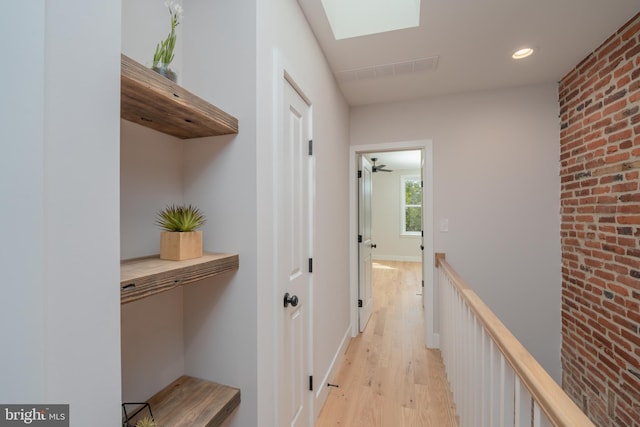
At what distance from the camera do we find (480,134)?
2893mm

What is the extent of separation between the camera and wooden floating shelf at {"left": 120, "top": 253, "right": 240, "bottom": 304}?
2.25 ft

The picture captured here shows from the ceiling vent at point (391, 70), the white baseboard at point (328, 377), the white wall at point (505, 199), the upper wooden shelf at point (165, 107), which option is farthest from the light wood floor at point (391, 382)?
the ceiling vent at point (391, 70)

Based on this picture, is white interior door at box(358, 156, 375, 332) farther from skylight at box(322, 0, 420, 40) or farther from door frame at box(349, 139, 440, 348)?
skylight at box(322, 0, 420, 40)

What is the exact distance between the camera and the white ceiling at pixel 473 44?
1746mm

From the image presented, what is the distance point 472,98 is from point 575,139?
0.96 m

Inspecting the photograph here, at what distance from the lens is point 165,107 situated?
0.86 metres

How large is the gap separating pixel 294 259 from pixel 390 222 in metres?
6.77

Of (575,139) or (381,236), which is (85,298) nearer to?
(575,139)

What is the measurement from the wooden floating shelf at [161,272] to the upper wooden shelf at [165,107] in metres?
0.47

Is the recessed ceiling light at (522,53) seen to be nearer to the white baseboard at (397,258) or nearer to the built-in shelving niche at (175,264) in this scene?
the built-in shelving niche at (175,264)

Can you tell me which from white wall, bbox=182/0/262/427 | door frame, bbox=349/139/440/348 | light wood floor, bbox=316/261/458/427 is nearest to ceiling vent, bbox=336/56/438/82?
door frame, bbox=349/139/440/348

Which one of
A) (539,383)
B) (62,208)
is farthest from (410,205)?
(62,208)

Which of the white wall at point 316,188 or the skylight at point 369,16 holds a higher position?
the skylight at point 369,16

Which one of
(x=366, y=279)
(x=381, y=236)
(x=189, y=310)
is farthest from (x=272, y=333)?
(x=381, y=236)
